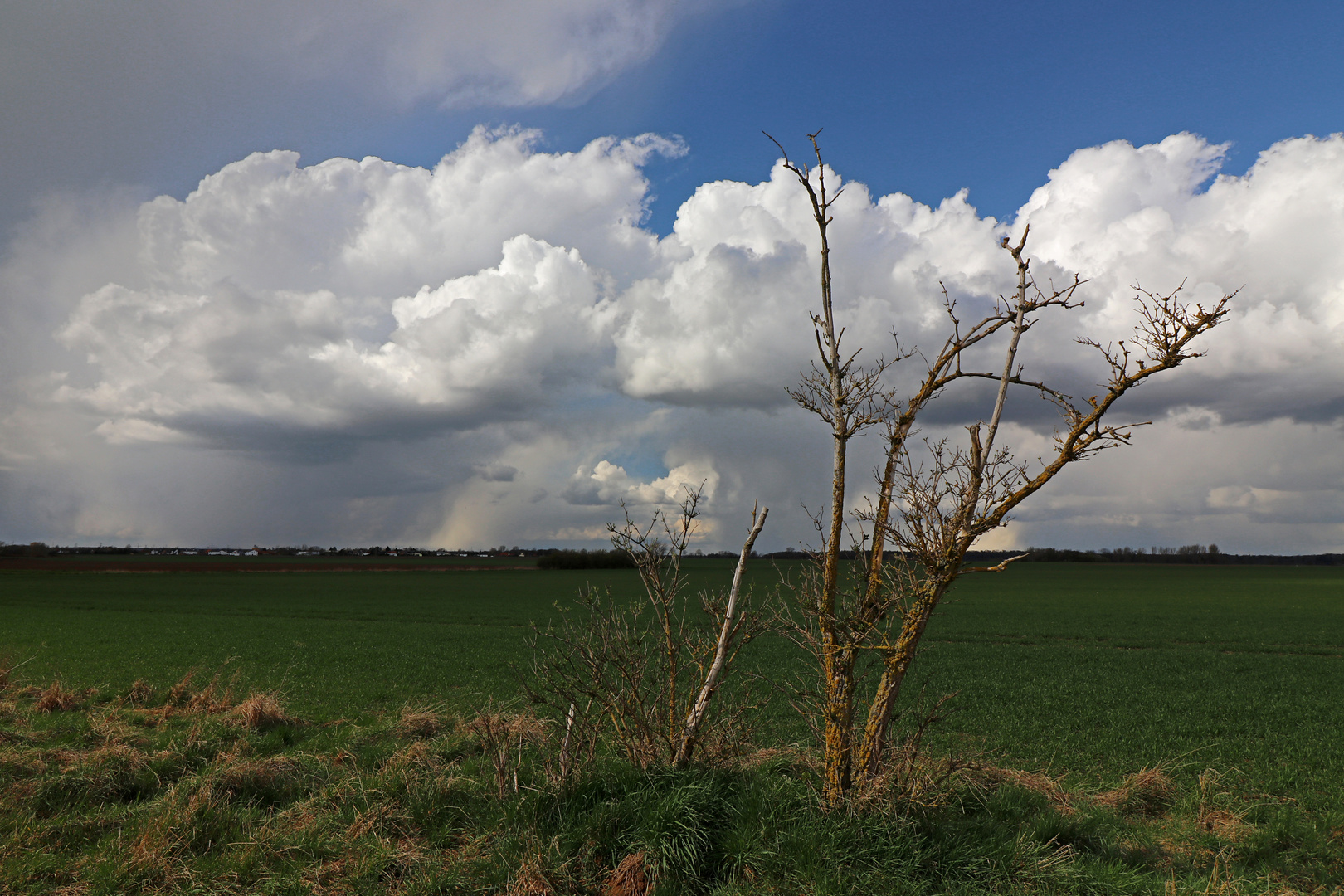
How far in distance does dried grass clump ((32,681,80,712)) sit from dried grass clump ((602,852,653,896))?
1318 centimetres

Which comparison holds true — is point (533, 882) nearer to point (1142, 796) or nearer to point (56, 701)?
point (1142, 796)

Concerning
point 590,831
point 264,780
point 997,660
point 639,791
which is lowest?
point 997,660

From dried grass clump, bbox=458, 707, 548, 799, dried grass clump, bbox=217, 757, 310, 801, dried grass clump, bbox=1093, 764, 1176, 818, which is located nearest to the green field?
dried grass clump, bbox=1093, 764, 1176, 818

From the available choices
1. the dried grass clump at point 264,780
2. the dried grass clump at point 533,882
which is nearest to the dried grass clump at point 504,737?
the dried grass clump at point 533,882

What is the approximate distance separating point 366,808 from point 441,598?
4975cm

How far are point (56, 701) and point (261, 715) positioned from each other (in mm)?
4947

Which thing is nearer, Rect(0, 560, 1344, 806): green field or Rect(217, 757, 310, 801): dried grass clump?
Rect(217, 757, 310, 801): dried grass clump

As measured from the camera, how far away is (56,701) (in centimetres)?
1320

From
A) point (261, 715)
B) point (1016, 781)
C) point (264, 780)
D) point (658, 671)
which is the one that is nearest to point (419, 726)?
point (261, 715)

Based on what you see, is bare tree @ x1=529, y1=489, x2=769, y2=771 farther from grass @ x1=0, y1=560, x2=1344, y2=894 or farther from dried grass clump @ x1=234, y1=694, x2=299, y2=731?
dried grass clump @ x1=234, y1=694, x2=299, y2=731

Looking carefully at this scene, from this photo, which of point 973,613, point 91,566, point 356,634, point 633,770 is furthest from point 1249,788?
point 91,566

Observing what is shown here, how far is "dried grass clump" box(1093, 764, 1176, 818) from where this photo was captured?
837cm

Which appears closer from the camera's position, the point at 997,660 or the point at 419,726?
the point at 419,726

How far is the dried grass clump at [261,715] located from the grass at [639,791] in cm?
9
